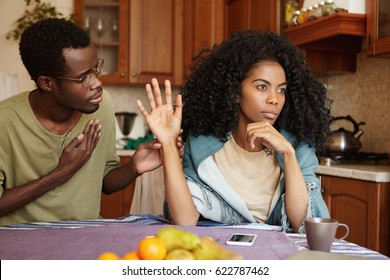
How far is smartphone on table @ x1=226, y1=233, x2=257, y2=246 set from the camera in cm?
100

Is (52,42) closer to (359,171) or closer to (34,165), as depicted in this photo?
(34,165)

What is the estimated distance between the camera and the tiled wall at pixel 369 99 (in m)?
2.86

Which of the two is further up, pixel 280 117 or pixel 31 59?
pixel 31 59

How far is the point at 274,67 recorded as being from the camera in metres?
1.44

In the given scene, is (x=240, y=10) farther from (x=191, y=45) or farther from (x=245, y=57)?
(x=245, y=57)

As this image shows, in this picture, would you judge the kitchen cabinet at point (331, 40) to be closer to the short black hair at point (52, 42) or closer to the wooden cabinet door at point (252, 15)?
the wooden cabinet door at point (252, 15)

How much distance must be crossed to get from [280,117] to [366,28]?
1409 millimetres

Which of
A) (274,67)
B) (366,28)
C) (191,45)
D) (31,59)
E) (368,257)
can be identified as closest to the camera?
(368,257)

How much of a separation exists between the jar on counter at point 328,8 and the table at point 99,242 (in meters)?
1.84

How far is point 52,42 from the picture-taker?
1.50 meters

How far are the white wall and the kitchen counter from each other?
8.01ft

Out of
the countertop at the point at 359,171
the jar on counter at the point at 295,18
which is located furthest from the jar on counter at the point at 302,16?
the countertop at the point at 359,171

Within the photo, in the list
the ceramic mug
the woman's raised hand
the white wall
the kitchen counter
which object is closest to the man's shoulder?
the woman's raised hand

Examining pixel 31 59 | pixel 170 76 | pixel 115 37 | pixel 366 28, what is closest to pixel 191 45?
pixel 170 76
